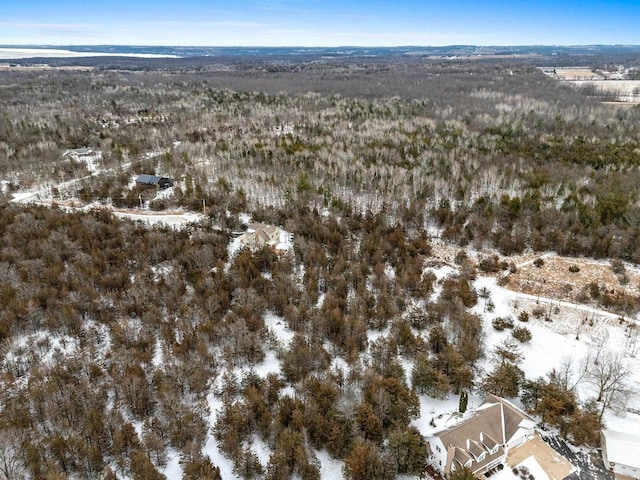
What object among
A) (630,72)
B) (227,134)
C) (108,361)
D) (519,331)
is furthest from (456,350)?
(630,72)

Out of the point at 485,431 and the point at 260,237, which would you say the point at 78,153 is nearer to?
the point at 260,237

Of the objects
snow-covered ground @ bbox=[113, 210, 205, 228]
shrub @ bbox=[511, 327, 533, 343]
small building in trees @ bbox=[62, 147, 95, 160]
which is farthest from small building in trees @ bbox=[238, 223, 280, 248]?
small building in trees @ bbox=[62, 147, 95, 160]

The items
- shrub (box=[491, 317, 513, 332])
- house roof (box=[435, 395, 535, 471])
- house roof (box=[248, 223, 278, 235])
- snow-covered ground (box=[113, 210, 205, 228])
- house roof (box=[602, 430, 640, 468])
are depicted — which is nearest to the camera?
house roof (box=[435, 395, 535, 471])

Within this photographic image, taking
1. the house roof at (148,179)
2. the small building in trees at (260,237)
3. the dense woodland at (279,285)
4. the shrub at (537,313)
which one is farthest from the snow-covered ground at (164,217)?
the shrub at (537,313)

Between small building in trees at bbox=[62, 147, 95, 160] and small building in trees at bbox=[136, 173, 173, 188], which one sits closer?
small building in trees at bbox=[136, 173, 173, 188]

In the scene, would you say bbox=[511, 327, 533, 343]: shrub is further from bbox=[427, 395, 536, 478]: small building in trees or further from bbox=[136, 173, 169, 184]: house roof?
bbox=[136, 173, 169, 184]: house roof

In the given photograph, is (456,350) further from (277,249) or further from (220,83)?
(220,83)
